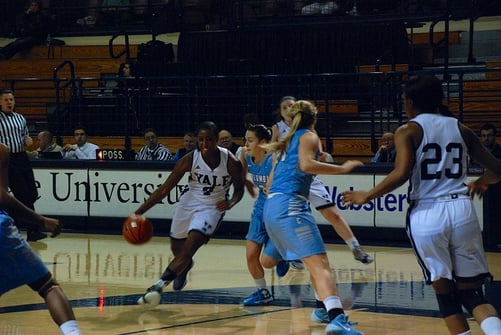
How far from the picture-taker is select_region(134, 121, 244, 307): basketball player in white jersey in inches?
402

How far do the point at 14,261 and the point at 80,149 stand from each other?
1154cm

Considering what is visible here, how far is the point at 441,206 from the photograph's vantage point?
22.1 ft

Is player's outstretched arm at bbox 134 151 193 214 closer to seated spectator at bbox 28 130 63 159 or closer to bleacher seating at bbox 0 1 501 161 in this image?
bleacher seating at bbox 0 1 501 161

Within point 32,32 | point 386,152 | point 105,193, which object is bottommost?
point 105,193

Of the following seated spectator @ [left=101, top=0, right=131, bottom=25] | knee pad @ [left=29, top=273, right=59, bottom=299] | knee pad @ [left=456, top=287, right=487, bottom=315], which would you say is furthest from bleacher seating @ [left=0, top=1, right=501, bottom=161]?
knee pad @ [left=29, top=273, right=59, bottom=299]

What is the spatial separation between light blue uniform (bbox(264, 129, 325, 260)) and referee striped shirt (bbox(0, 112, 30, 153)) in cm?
761

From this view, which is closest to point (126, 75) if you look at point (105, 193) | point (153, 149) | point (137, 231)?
point (153, 149)

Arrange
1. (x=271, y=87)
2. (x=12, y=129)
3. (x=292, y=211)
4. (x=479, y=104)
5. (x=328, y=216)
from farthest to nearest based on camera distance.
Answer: (x=479, y=104) < (x=271, y=87) < (x=12, y=129) < (x=328, y=216) < (x=292, y=211)

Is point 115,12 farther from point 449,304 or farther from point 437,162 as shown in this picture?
point 449,304

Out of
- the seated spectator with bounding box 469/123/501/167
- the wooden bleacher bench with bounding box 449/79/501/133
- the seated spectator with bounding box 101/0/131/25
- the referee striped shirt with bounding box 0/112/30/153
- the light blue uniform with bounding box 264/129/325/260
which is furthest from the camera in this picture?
the seated spectator with bounding box 101/0/131/25

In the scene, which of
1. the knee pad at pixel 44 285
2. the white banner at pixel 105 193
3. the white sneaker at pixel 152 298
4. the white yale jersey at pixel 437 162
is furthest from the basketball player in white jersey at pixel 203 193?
the white banner at pixel 105 193

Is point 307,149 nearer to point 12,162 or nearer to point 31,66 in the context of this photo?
point 12,162

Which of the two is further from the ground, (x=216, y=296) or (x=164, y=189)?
(x=164, y=189)

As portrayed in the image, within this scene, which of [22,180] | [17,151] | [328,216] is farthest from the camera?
[22,180]
